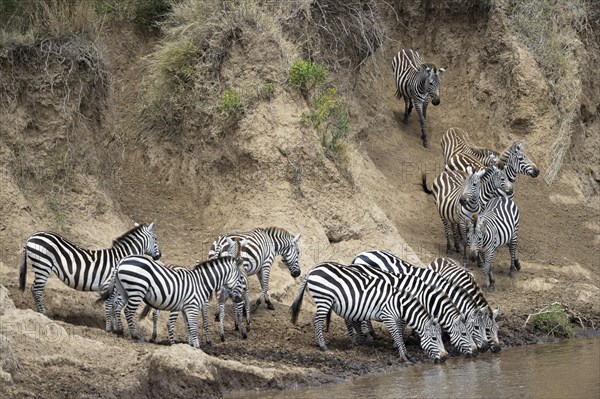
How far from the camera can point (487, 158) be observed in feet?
77.3

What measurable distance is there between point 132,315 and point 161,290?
0.53m

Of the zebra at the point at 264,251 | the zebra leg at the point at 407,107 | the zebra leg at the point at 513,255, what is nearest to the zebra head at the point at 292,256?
the zebra at the point at 264,251

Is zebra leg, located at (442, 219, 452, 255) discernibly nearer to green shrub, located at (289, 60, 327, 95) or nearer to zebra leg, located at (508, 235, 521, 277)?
zebra leg, located at (508, 235, 521, 277)

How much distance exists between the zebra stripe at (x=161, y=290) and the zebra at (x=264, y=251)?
0.94 meters

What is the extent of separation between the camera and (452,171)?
2253cm

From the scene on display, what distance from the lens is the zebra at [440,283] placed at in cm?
1747

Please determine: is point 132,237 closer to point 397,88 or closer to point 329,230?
point 329,230

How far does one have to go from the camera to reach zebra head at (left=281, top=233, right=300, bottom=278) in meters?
18.3

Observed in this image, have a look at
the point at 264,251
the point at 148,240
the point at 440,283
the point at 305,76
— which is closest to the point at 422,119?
the point at 305,76

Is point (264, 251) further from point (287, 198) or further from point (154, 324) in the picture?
point (154, 324)

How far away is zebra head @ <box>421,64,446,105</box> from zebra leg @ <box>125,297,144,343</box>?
10.5 metres

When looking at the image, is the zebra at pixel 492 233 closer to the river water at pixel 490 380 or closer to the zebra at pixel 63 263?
the river water at pixel 490 380

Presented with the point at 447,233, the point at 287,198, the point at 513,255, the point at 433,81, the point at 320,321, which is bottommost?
the point at 320,321

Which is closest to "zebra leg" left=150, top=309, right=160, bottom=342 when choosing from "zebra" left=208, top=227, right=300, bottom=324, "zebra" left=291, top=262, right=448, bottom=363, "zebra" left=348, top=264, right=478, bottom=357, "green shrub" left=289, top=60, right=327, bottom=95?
"zebra" left=208, top=227, right=300, bottom=324
